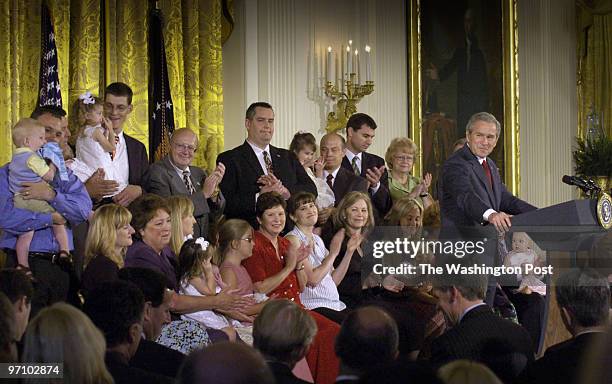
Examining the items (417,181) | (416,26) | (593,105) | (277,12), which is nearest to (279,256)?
(417,181)

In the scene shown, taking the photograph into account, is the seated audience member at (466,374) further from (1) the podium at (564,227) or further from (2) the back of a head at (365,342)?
(1) the podium at (564,227)

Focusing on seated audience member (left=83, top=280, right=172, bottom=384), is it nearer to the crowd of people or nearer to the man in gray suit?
the crowd of people

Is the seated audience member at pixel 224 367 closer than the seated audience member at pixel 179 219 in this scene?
Yes

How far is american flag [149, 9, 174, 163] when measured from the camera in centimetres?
854

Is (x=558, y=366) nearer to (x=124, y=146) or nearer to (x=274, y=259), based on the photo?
(x=274, y=259)

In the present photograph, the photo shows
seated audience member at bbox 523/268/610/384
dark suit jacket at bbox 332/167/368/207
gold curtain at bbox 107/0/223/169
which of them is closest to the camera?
seated audience member at bbox 523/268/610/384

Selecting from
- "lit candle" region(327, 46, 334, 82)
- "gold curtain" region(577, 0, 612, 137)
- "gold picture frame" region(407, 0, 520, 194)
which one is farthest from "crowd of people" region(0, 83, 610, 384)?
"gold curtain" region(577, 0, 612, 137)

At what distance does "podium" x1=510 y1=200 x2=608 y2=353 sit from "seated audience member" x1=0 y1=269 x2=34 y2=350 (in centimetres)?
283

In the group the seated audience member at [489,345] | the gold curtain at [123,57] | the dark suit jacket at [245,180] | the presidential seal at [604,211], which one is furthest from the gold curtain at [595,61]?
the seated audience member at [489,345]

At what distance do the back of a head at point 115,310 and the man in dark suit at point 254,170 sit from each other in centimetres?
329

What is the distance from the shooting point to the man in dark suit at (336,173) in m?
7.90

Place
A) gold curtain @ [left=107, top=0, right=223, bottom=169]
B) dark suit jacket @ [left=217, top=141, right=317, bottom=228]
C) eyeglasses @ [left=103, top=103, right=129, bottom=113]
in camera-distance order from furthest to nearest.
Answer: gold curtain @ [left=107, top=0, right=223, bottom=169] < dark suit jacket @ [left=217, top=141, right=317, bottom=228] < eyeglasses @ [left=103, top=103, right=129, bottom=113]

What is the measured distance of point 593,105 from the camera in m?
11.8

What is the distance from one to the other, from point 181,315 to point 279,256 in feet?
3.33
